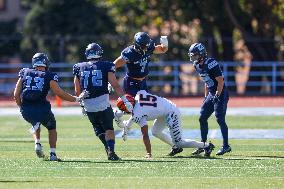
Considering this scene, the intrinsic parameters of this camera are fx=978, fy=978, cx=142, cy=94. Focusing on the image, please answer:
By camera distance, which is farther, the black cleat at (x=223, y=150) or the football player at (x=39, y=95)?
the black cleat at (x=223, y=150)

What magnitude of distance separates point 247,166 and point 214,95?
2413 millimetres

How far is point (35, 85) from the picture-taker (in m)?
14.7

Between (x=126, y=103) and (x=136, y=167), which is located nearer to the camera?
(x=136, y=167)

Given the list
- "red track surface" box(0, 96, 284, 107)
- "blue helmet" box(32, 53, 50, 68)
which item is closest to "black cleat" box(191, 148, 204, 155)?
"blue helmet" box(32, 53, 50, 68)

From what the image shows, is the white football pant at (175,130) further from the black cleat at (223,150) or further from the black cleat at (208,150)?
the black cleat at (223,150)

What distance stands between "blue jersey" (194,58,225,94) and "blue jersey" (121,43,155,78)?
859mm

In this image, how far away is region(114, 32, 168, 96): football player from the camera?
15297 mm

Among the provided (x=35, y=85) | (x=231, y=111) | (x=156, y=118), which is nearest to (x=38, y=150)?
(x=35, y=85)

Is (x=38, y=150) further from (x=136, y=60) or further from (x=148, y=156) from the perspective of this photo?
(x=136, y=60)

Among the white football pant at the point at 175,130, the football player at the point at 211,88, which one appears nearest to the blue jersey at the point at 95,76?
the white football pant at the point at 175,130

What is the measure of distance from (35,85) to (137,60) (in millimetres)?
1746

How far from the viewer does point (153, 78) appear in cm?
3678

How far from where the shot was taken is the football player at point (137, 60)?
15297 millimetres

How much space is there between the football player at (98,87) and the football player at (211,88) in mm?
1565
